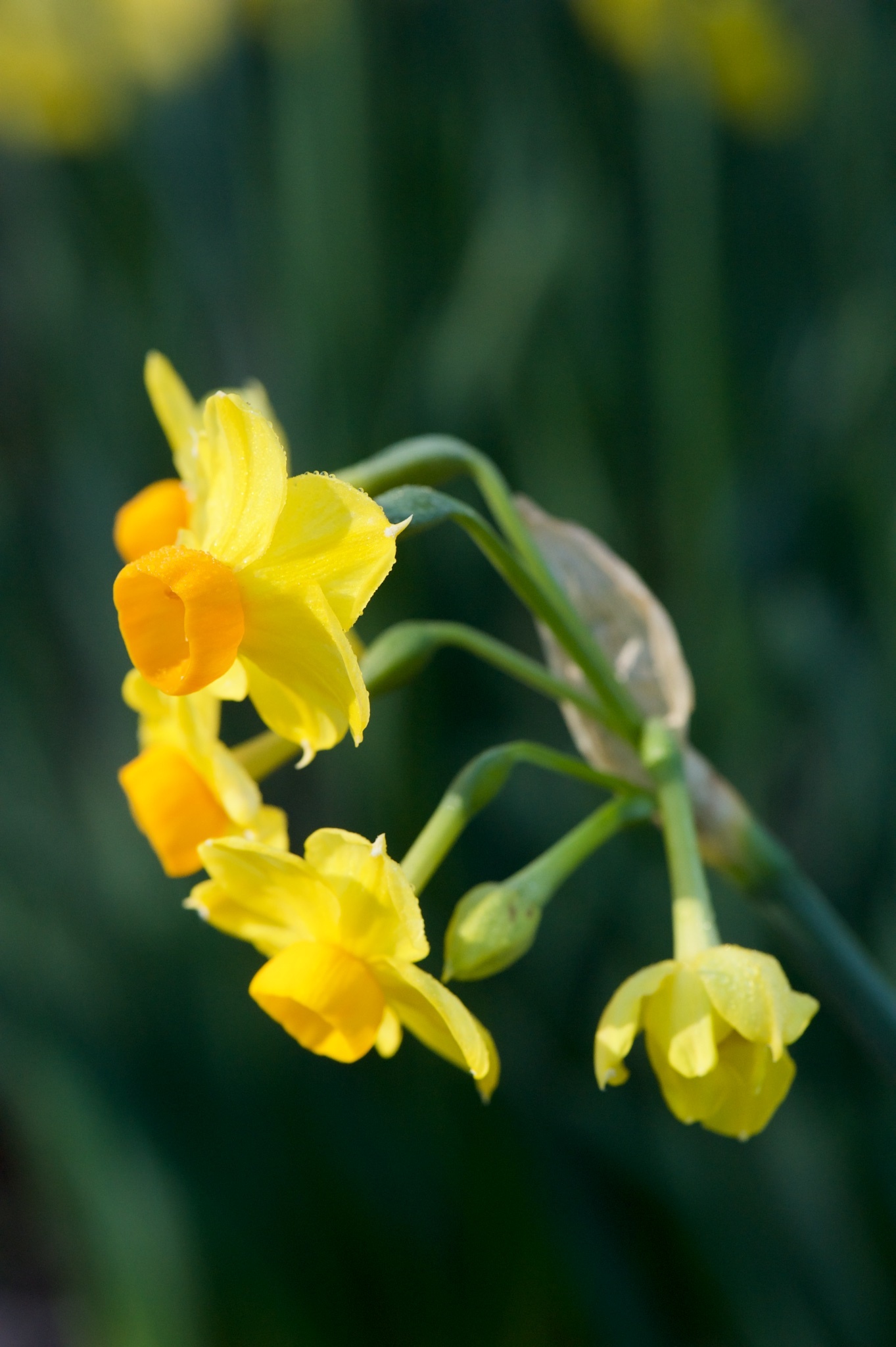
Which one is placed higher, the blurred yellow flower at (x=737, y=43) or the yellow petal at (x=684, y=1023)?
the blurred yellow flower at (x=737, y=43)

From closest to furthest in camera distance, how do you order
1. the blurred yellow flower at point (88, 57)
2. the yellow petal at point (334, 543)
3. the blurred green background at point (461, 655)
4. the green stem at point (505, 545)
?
the yellow petal at point (334, 543) < the green stem at point (505, 545) < the blurred green background at point (461, 655) < the blurred yellow flower at point (88, 57)

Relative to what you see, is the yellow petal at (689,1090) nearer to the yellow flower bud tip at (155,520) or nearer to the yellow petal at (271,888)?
the yellow petal at (271,888)

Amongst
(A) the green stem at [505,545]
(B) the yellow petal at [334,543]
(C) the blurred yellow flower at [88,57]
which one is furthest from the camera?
(C) the blurred yellow flower at [88,57]

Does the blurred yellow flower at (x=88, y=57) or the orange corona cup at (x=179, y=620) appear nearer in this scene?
the orange corona cup at (x=179, y=620)

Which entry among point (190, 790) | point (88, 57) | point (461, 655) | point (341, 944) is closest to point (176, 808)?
point (190, 790)

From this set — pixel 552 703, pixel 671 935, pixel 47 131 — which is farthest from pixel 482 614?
pixel 47 131

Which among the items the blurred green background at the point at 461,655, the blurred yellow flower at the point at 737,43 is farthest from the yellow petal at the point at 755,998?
the blurred yellow flower at the point at 737,43

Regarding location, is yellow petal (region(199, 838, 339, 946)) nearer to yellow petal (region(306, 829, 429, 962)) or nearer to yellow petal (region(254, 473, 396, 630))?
yellow petal (region(306, 829, 429, 962))
